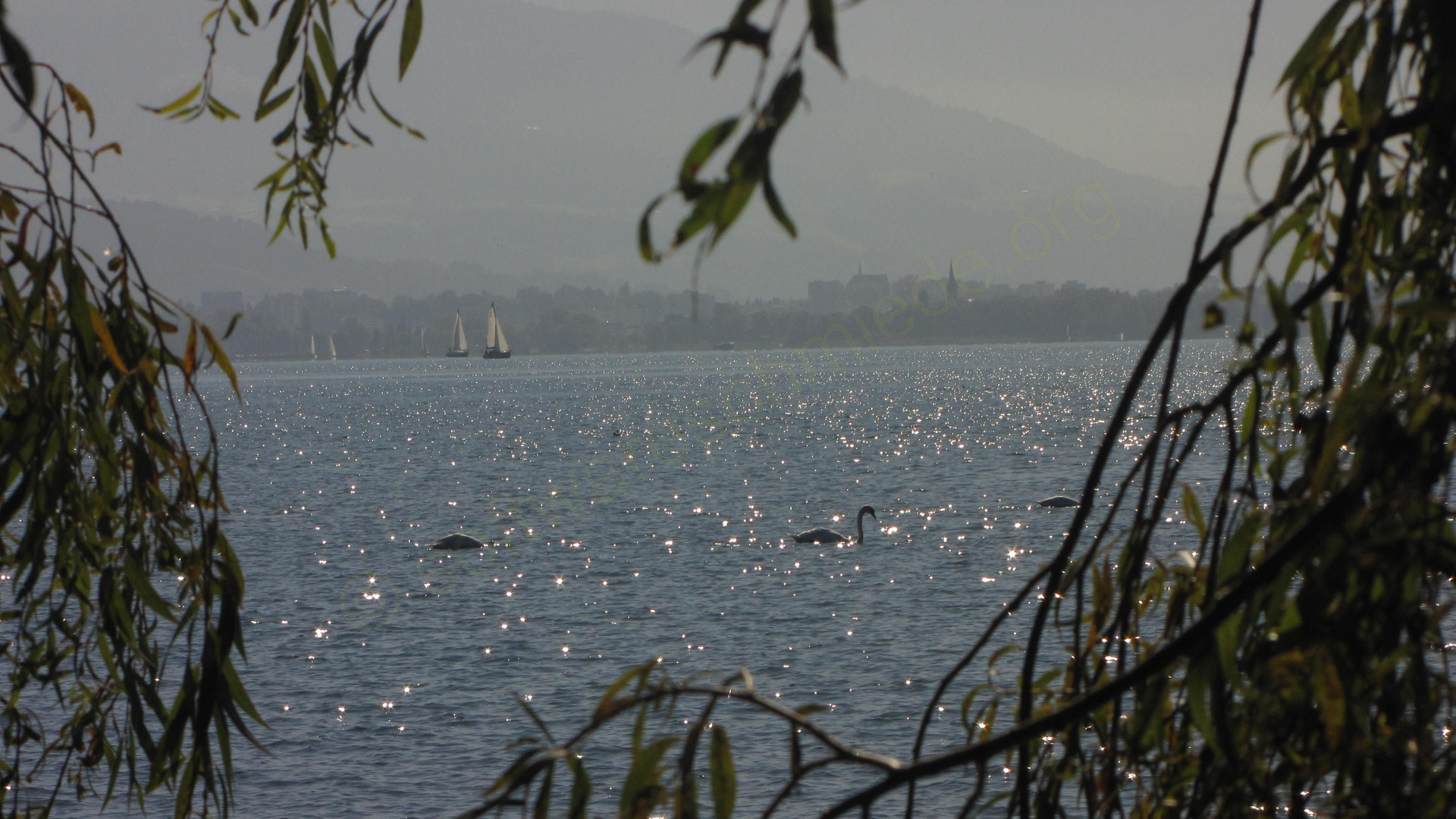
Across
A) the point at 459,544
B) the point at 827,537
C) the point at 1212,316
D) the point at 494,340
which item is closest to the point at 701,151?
the point at 1212,316

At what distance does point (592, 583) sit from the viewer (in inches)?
1115

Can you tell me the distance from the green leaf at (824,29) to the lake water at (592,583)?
13.4 m

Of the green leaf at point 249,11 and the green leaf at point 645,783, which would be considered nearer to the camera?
the green leaf at point 645,783

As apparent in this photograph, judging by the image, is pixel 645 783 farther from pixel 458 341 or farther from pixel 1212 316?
pixel 458 341

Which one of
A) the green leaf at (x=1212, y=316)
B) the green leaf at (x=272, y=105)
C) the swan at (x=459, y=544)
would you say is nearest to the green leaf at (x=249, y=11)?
the green leaf at (x=272, y=105)

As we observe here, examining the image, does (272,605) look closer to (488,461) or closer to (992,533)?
(992,533)

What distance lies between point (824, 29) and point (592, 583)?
27.8 meters

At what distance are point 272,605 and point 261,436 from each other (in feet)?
215

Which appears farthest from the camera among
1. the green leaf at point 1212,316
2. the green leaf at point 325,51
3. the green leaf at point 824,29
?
the green leaf at point 325,51

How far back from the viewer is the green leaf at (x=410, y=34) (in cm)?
235

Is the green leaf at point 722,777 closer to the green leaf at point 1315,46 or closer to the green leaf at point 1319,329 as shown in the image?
the green leaf at point 1319,329

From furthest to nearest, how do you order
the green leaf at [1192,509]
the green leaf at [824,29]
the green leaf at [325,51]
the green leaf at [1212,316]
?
the green leaf at [325,51], the green leaf at [1192,509], the green leaf at [1212,316], the green leaf at [824,29]

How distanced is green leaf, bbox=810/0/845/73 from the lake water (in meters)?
13.4

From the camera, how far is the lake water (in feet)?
54.9
